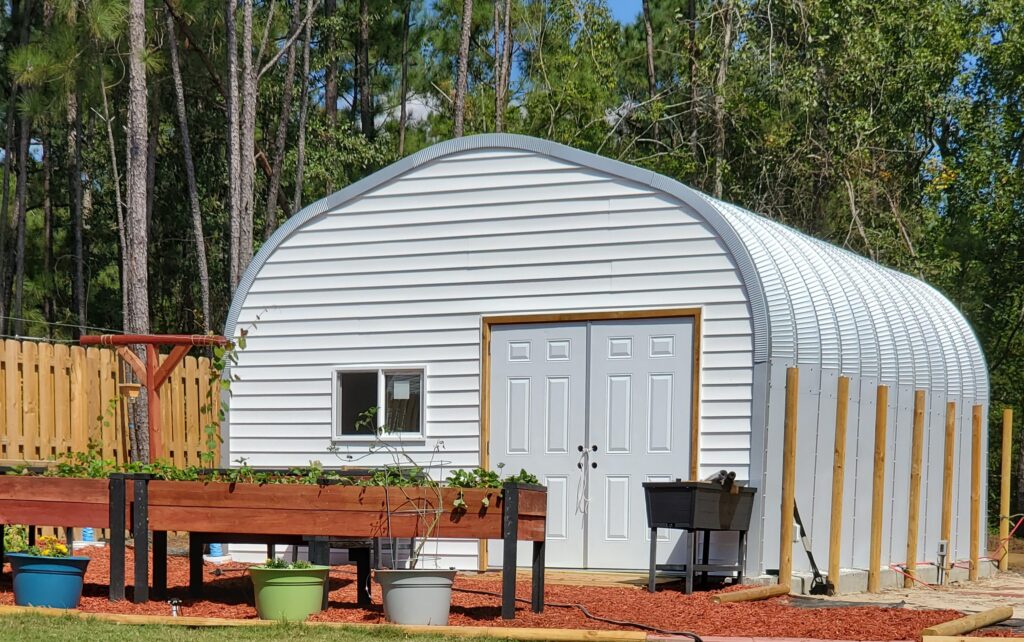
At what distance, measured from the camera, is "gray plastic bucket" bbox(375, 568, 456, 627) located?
8172mm

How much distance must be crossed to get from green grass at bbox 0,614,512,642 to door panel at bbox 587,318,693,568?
174 inches

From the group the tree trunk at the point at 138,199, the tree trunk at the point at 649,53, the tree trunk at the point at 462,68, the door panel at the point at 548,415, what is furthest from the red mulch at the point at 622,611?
the tree trunk at the point at 649,53

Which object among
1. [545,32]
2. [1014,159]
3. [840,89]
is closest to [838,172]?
[840,89]

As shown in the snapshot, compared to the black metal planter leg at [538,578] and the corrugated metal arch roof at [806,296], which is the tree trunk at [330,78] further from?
the black metal planter leg at [538,578]

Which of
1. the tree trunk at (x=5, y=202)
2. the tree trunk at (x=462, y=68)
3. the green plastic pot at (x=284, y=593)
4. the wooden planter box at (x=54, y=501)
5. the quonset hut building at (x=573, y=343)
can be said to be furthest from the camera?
the tree trunk at (x=5, y=202)

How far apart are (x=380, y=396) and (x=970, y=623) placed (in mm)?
6157

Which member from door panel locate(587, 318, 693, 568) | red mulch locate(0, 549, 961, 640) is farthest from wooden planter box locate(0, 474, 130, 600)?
door panel locate(587, 318, 693, 568)

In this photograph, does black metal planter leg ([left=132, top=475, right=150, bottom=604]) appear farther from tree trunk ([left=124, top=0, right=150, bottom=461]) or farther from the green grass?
tree trunk ([left=124, top=0, right=150, bottom=461])

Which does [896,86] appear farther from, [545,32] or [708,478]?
[708,478]

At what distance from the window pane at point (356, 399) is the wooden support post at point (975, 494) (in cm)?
668

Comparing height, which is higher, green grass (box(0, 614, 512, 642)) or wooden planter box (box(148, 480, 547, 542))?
wooden planter box (box(148, 480, 547, 542))

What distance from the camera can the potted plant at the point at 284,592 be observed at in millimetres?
8367

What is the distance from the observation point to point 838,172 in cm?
2362

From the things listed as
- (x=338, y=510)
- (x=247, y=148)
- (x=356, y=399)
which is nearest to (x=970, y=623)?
(x=338, y=510)
